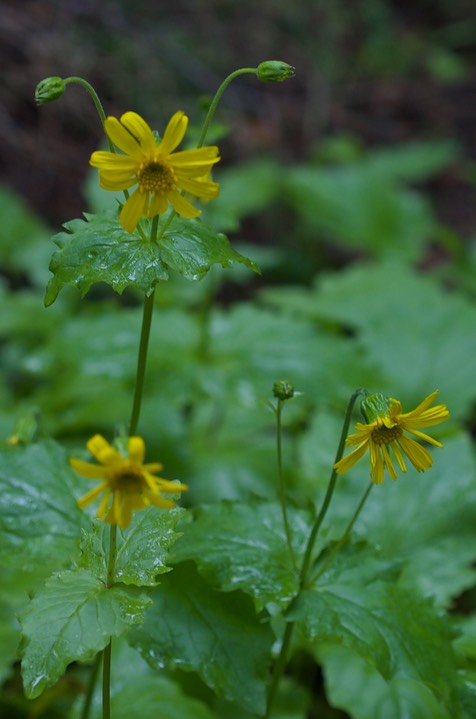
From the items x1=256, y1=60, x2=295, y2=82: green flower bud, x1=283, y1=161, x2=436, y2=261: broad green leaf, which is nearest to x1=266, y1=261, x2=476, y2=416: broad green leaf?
x1=283, y1=161, x2=436, y2=261: broad green leaf

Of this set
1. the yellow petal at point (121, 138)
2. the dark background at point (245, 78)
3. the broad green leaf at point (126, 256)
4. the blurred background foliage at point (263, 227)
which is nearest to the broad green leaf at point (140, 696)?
the blurred background foliage at point (263, 227)

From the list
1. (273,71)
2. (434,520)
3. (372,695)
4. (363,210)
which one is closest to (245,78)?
(363,210)

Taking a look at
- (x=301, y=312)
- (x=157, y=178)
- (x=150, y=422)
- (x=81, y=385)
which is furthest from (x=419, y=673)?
(x=301, y=312)

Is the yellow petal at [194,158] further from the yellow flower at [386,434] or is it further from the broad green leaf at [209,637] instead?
the broad green leaf at [209,637]

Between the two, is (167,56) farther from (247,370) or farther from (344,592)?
(344,592)

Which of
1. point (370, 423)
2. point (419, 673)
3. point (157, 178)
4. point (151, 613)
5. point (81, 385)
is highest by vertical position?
point (81, 385)

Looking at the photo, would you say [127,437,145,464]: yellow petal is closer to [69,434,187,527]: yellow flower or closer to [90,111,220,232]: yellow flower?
[69,434,187,527]: yellow flower
